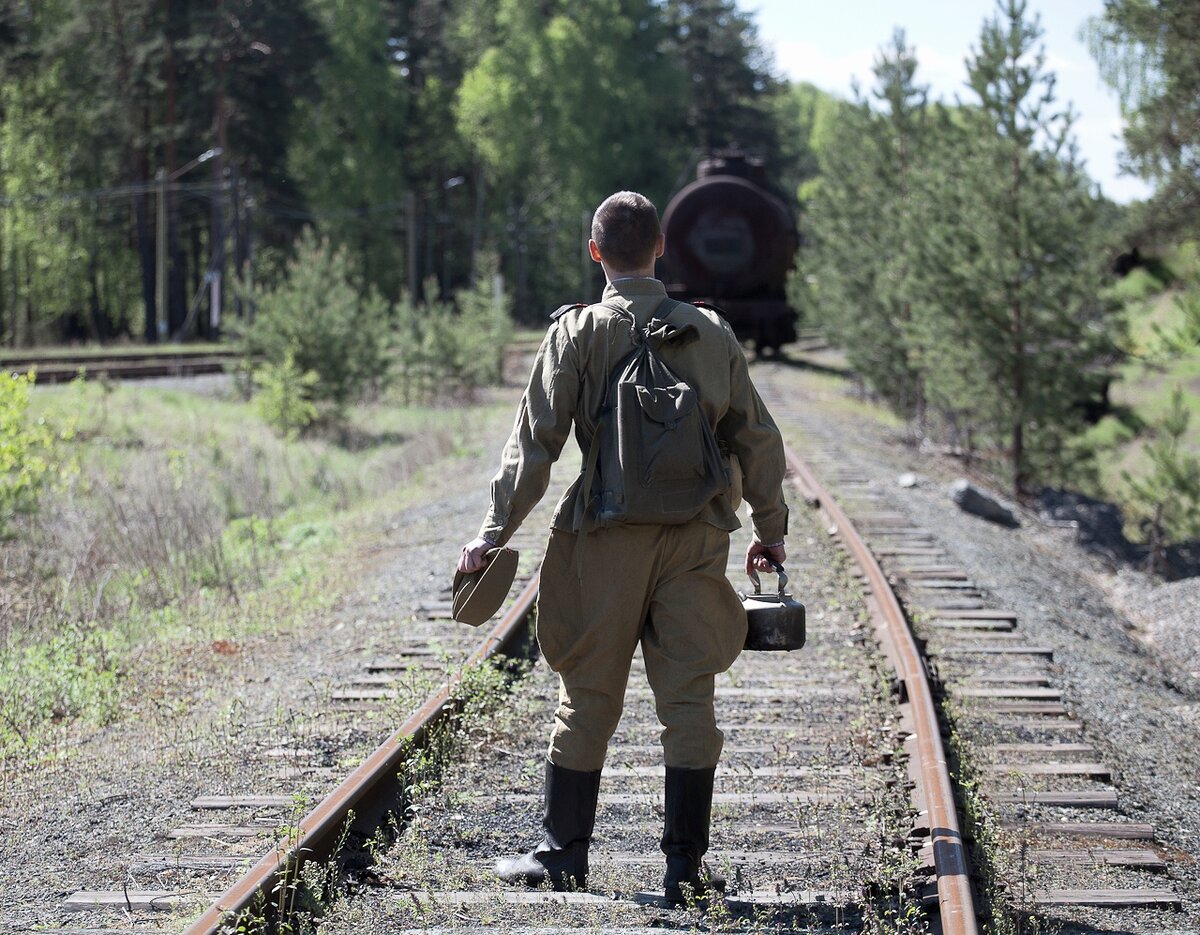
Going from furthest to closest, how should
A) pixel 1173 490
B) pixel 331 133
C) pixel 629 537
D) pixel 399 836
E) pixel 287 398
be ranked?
pixel 331 133 < pixel 287 398 < pixel 1173 490 < pixel 399 836 < pixel 629 537

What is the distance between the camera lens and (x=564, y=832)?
156 inches

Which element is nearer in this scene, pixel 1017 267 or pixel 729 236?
pixel 1017 267

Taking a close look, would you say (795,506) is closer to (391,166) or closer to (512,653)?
(512,653)

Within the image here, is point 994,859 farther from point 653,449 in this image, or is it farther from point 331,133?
point 331,133

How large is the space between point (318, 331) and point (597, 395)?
55.5 ft

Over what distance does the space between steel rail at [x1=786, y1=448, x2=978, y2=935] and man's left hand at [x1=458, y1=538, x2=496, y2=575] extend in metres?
1.56

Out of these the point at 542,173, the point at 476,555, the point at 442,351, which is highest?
the point at 542,173

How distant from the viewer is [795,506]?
1078cm

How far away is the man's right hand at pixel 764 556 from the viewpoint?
402 centimetres

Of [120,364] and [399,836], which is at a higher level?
[120,364]

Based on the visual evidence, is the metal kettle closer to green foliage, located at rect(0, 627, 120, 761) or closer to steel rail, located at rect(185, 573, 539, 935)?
steel rail, located at rect(185, 573, 539, 935)

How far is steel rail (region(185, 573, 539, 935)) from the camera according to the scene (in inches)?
137

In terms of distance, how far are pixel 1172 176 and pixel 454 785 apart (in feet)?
47.0

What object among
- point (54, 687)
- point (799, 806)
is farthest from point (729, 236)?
point (799, 806)
